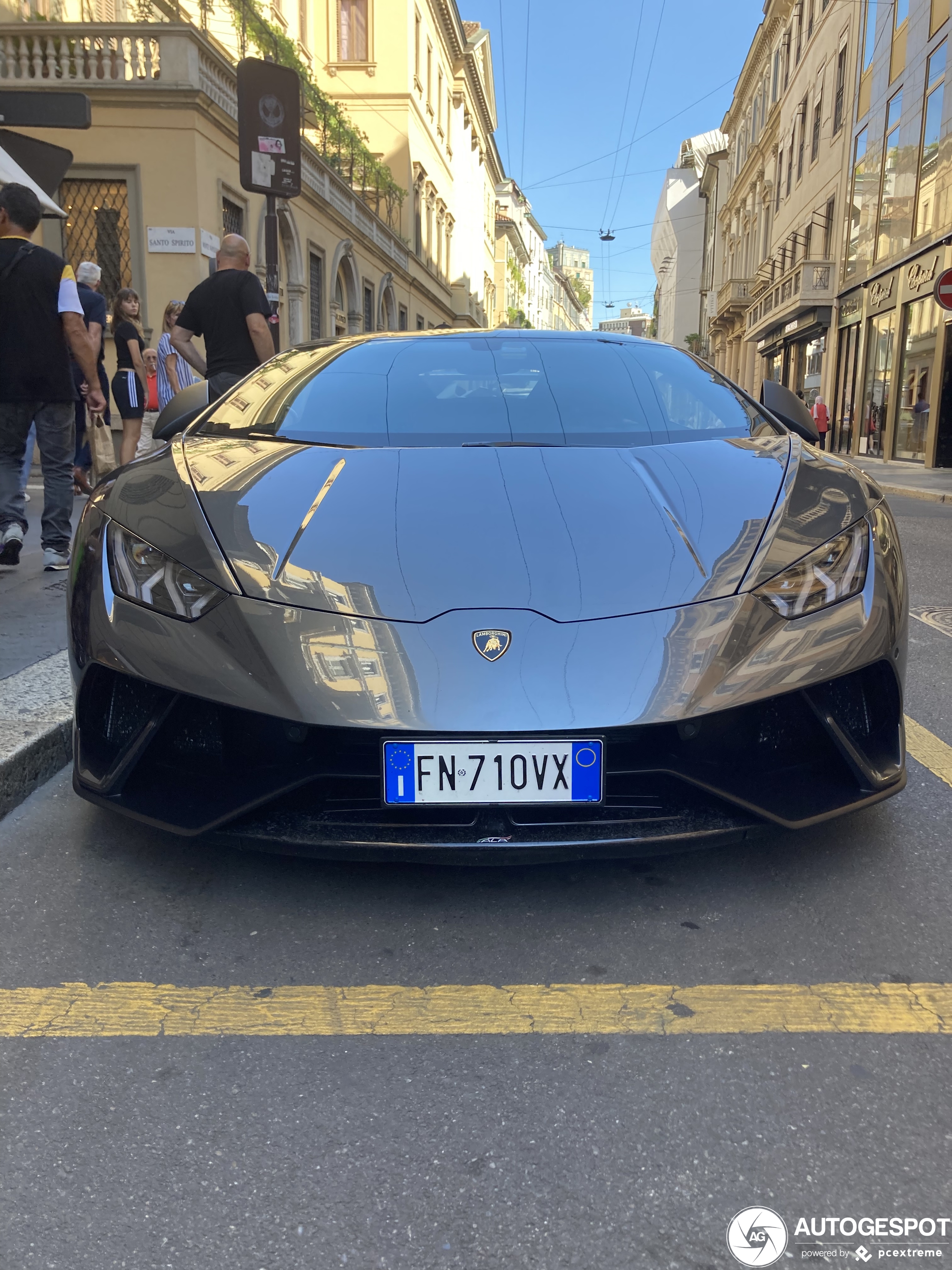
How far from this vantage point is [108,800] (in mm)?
1963

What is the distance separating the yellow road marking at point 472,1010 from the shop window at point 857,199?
985 inches

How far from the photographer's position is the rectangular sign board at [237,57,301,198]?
783 centimetres

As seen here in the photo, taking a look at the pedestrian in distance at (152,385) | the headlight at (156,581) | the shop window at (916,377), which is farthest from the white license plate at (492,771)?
the shop window at (916,377)

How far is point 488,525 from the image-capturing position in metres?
2.13

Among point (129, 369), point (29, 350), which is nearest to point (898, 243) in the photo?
point (129, 369)

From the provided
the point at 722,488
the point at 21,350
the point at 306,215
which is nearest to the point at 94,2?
the point at 306,215

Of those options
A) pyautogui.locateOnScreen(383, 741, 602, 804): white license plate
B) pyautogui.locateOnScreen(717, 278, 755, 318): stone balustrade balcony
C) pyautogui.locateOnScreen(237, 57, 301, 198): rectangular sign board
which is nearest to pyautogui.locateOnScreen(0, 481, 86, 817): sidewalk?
pyautogui.locateOnScreen(383, 741, 602, 804): white license plate

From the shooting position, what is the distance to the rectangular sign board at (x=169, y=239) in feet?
46.3

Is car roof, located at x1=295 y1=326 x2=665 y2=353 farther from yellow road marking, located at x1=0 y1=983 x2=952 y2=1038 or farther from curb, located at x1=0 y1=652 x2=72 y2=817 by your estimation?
yellow road marking, located at x1=0 y1=983 x2=952 y2=1038

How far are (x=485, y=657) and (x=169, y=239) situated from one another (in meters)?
Answer: 14.2

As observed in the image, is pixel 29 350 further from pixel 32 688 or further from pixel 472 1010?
pixel 472 1010

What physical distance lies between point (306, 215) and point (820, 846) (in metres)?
19.7

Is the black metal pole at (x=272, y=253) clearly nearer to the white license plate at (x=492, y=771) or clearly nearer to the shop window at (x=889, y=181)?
the white license plate at (x=492, y=771)

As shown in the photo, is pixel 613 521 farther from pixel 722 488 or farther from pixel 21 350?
pixel 21 350
